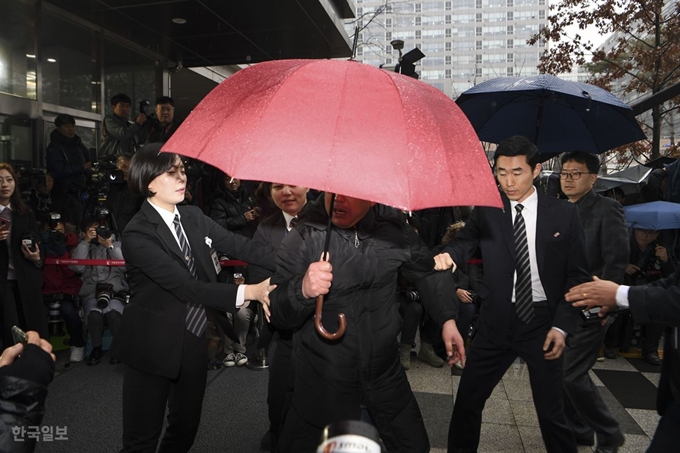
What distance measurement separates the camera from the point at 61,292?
18.3ft

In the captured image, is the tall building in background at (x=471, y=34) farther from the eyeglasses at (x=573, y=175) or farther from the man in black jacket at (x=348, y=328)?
the man in black jacket at (x=348, y=328)

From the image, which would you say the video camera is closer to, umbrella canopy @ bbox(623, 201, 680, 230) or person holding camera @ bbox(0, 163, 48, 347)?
person holding camera @ bbox(0, 163, 48, 347)

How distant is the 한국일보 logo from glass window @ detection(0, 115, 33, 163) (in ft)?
26.7

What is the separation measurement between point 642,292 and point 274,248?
83.1 inches

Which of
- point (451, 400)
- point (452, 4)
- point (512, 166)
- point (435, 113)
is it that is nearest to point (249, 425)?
point (451, 400)

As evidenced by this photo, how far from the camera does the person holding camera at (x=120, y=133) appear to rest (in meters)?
6.69

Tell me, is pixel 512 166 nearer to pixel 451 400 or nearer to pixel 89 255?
pixel 451 400

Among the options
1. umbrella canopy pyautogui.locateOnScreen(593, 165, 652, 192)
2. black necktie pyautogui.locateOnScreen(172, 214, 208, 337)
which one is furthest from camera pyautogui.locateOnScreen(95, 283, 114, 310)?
umbrella canopy pyautogui.locateOnScreen(593, 165, 652, 192)

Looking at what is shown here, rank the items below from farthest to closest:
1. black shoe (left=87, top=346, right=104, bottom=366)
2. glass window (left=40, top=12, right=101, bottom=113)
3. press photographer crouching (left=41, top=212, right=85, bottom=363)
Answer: glass window (left=40, top=12, right=101, bottom=113)
press photographer crouching (left=41, top=212, right=85, bottom=363)
black shoe (left=87, top=346, right=104, bottom=366)

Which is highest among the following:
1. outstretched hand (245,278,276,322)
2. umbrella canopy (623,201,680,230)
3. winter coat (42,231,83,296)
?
umbrella canopy (623,201,680,230)

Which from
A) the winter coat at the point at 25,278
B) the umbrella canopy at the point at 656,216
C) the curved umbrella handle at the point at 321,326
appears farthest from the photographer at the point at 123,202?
the umbrella canopy at the point at 656,216

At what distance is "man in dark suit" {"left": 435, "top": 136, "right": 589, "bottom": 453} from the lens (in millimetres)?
2832

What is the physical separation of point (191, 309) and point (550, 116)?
367 cm

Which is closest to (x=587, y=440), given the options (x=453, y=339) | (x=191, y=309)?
(x=453, y=339)
